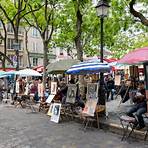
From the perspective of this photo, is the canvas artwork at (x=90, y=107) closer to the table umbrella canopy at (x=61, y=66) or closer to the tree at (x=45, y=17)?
the table umbrella canopy at (x=61, y=66)

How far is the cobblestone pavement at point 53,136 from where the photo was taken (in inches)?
405

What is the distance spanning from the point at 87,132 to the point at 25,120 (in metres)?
4.11

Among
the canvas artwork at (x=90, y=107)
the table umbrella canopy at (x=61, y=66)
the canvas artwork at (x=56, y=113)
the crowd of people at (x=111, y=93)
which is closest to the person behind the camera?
the crowd of people at (x=111, y=93)

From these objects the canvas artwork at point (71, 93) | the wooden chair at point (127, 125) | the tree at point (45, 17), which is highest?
the tree at point (45, 17)

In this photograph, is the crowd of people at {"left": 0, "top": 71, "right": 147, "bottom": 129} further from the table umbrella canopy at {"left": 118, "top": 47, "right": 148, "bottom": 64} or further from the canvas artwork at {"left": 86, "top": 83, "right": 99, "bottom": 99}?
the canvas artwork at {"left": 86, "top": 83, "right": 99, "bottom": 99}

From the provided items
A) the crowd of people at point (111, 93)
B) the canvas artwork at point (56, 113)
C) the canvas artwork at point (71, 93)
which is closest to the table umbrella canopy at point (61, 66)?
the crowd of people at point (111, 93)

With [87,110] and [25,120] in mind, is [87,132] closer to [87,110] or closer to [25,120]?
[87,110]

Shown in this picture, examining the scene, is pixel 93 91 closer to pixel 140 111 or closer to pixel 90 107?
pixel 90 107

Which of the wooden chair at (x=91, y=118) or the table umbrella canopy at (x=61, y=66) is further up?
the table umbrella canopy at (x=61, y=66)

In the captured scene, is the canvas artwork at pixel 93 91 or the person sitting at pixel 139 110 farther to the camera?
the canvas artwork at pixel 93 91

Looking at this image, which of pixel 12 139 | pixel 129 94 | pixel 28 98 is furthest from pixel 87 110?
pixel 28 98

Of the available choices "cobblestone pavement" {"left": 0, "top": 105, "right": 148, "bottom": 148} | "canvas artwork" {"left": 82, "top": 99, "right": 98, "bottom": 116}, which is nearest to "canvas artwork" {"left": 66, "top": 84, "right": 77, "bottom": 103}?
"cobblestone pavement" {"left": 0, "top": 105, "right": 148, "bottom": 148}

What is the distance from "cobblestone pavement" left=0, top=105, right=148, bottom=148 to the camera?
1029 centimetres

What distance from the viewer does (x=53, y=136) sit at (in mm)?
11672
